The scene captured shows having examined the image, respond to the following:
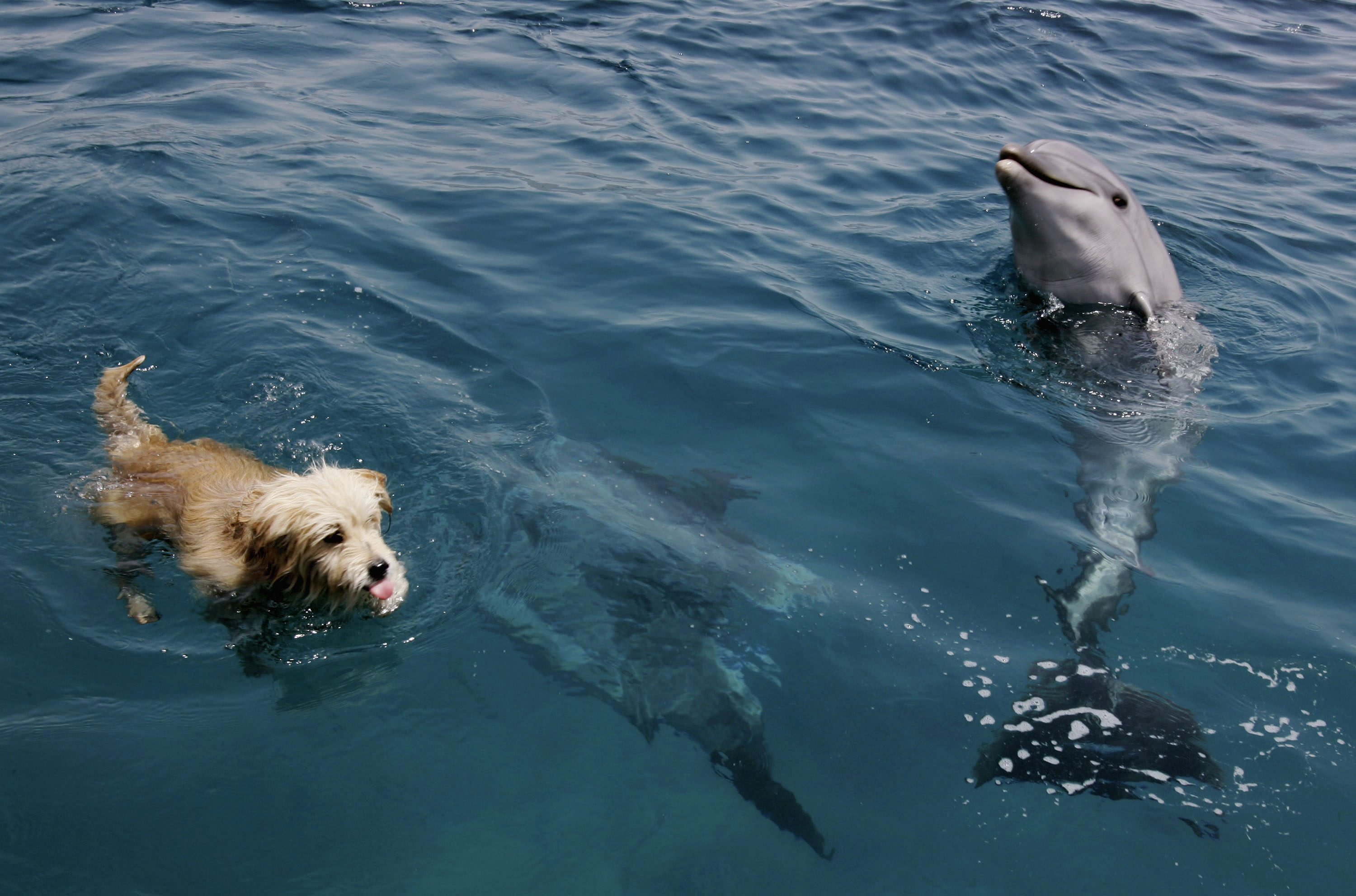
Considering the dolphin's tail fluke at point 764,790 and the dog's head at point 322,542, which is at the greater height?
the dog's head at point 322,542

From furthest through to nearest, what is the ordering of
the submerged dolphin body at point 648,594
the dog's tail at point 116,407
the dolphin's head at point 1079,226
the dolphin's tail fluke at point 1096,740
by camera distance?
the dolphin's head at point 1079,226 → the dog's tail at point 116,407 → the submerged dolphin body at point 648,594 → the dolphin's tail fluke at point 1096,740

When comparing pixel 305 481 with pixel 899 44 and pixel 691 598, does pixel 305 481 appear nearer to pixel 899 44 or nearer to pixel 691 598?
pixel 691 598

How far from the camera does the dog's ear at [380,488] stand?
15.5 ft

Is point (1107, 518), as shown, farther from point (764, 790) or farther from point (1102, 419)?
point (764, 790)

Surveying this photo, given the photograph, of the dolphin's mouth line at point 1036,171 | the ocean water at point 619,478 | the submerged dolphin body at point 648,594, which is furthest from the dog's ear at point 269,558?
the dolphin's mouth line at point 1036,171

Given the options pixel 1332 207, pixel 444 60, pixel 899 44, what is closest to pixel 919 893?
pixel 1332 207

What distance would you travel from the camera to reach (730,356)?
7.20 m

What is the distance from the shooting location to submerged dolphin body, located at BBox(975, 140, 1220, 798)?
4242 mm

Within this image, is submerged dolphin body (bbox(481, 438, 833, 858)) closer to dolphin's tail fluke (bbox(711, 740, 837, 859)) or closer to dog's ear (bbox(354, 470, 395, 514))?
dolphin's tail fluke (bbox(711, 740, 837, 859))

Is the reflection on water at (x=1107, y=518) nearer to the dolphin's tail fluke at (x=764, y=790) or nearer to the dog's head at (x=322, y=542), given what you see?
the dolphin's tail fluke at (x=764, y=790)

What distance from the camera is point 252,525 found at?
4.48 metres

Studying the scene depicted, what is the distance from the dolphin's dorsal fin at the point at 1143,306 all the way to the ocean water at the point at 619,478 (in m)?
0.72

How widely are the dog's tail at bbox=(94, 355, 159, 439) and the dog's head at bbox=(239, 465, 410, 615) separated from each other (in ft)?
4.53

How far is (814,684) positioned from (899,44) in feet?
44.9
